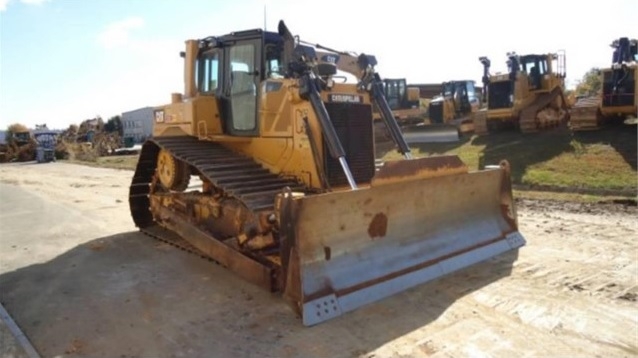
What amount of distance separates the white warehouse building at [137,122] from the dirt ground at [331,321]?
5383 centimetres

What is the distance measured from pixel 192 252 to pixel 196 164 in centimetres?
123

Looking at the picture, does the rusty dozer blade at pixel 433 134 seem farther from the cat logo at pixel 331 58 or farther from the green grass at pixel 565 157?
the cat logo at pixel 331 58

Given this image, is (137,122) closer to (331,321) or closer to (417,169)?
(417,169)

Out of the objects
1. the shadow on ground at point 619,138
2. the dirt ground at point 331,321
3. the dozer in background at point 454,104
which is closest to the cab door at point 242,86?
the dirt ground at point 331,321

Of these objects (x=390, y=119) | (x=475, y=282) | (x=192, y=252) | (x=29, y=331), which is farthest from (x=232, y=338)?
(x=390, y=119)

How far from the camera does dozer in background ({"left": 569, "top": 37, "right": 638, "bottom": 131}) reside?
49.0ft

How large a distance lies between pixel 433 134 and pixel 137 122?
47879 millimetres

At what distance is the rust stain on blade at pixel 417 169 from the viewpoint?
4.74 meters

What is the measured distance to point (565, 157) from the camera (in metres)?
12.9

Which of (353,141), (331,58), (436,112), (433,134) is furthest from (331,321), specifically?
(436,112)

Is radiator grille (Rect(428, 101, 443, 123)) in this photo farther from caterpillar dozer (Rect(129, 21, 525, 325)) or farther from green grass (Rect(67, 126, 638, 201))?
caterpillar dozer (Rect(129, 21, 525, 325))

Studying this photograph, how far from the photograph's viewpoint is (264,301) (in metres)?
4.65

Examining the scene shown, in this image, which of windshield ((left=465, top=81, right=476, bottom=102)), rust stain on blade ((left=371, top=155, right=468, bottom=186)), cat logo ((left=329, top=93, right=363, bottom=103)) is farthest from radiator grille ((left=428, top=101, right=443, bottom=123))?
rust stain on blade ((left=371, top=155, right=468, bottom=186))

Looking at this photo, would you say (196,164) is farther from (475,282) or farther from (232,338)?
(475,282)
